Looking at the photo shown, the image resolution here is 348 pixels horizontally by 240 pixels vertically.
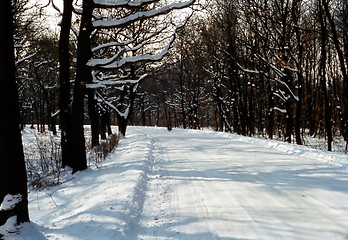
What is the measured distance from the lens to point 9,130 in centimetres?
355

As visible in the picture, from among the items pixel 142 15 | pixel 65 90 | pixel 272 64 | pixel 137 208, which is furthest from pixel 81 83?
pixel 272 64

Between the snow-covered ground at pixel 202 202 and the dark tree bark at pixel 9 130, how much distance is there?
58 centimetres

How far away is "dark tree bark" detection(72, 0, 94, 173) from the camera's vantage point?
8.08 m

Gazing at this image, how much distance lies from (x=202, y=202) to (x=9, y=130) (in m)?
3.43

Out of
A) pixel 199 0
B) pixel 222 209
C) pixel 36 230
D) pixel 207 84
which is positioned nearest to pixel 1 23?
pixel 36 230

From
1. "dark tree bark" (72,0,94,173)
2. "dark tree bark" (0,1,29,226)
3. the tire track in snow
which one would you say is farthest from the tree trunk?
"dark tree bark" (0,1,29,226)

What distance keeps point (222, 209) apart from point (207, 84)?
35431 millimetres

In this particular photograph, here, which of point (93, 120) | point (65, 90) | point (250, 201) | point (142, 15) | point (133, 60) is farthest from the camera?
point (93, 120)

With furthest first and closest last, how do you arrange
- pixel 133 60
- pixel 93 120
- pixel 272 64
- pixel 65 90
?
pixel 272 64 → pixel 93 120 → pixel 65 90 → pixel 133 60

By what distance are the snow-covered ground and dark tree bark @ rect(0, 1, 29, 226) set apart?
577mm

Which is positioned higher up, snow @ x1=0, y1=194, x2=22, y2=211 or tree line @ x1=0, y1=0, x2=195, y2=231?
tree line @ x1=0, y1=0, x2=195, y2=231

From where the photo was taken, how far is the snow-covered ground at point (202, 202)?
3.64 m

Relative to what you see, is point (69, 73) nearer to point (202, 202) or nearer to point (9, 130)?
point (9, 130)

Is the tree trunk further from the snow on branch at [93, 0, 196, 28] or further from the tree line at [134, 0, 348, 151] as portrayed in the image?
the snow on branch at [93, 0, 196, 28]
